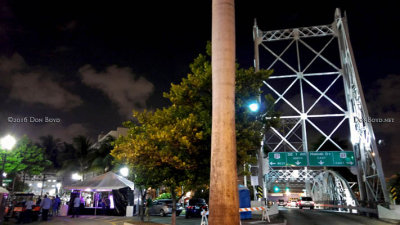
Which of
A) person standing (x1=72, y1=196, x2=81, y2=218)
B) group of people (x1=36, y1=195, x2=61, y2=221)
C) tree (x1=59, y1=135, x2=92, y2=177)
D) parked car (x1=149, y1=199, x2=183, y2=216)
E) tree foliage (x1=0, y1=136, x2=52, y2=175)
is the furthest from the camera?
tree (x1=59, y1=135, x2=92, y2=177)

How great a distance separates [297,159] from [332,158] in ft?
11.3

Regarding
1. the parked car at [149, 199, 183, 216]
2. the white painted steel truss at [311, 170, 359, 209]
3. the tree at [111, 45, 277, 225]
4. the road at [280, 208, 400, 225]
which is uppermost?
the tree at [111, 45, 277, 225]

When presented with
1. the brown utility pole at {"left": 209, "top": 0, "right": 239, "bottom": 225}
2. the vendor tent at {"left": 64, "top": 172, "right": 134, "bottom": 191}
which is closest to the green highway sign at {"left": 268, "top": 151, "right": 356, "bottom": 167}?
the vendor tent at {"left": 64, "top": 172, "right": 134, "bottom": 191}

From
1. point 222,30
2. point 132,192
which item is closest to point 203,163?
point 222,30

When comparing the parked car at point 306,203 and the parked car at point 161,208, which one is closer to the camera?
the parked car at point 161,208

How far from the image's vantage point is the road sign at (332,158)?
33125 millimetres

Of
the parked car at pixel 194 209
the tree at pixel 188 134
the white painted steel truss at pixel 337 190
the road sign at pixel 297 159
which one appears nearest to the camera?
the tree at pixel 188 134

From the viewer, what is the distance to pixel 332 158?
33.5m

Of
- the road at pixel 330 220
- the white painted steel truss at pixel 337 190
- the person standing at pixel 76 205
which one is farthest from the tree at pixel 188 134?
the white painted steel truss at pixel 337 190

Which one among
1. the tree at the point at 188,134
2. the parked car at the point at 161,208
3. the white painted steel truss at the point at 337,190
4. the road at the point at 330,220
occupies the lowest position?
the road at the point at 330,220

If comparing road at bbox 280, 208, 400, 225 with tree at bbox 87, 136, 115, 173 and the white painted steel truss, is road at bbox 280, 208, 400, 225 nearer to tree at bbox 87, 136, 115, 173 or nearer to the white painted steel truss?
the white painted steel truss

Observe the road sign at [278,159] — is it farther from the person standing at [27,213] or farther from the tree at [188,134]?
the person standing at [27,213]

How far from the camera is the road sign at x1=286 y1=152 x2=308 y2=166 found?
113ft

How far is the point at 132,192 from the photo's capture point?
24.7 metres
